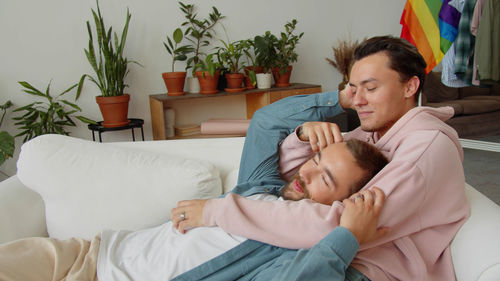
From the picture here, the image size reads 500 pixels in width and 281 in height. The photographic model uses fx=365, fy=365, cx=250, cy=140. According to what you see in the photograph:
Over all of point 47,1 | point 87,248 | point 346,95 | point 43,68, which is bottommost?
point 87,248

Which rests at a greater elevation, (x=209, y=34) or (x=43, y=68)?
(x=209, y=34)

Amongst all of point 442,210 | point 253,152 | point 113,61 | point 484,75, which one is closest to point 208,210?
point 253,152

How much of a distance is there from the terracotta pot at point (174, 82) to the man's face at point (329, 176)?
2.46 meters

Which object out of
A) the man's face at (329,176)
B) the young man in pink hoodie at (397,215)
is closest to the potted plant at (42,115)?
the young man in pink hoodie at (397,215)

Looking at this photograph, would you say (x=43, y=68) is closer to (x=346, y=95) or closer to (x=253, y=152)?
(x=253, y=152)

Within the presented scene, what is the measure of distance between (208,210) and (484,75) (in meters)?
2.80

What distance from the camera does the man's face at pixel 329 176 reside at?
1080 mm

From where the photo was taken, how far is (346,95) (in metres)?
1.37

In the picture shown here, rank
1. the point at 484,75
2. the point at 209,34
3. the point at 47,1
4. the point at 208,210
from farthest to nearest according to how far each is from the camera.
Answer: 1. the point at 209,34
2. the point at 47,1
3. the point at 484,75
4. the point at 208,210

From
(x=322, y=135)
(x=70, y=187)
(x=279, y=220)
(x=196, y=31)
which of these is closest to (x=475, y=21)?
(x=196, y=31)

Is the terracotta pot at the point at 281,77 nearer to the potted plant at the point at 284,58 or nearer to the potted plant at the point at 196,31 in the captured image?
the potted plant at the point at 284,58

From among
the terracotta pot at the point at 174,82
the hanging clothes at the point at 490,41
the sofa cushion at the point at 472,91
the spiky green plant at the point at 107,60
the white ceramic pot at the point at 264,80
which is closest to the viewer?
the hanging clothes at the point at 490,41

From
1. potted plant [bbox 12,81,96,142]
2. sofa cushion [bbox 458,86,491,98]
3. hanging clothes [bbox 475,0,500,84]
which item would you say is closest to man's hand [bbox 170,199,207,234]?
potted plant [bbox 12,81,96,142]

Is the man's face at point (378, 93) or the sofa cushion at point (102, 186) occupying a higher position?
the man's face at point (378, 93)
